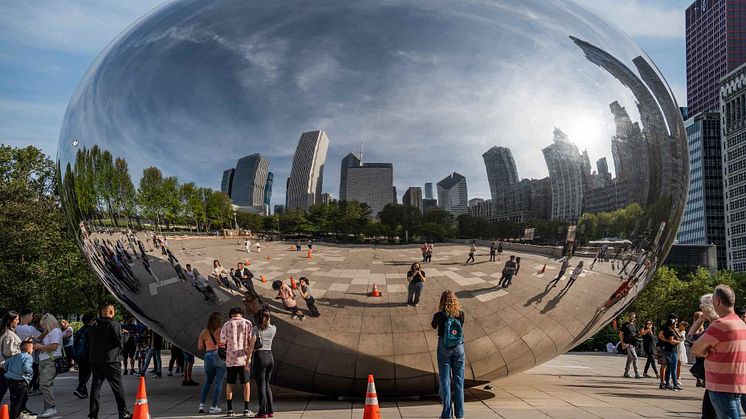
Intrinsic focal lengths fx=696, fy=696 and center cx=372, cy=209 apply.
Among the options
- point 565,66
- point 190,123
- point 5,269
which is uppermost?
point 565,66

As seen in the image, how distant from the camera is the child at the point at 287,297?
8289 millimetres

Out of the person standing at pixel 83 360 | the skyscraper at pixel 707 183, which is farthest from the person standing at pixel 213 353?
the skyscraper at pixel 707 183

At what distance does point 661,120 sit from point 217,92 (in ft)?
18.9

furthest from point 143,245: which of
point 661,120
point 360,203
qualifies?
point 661,120

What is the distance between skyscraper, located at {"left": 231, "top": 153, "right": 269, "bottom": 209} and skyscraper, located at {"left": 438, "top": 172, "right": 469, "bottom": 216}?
6.86 ft

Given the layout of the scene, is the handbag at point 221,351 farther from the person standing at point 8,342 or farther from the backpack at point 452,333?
the backpack at point 452,333

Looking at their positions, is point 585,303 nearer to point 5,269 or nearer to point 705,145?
point 5,269

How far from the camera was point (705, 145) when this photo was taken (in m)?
134

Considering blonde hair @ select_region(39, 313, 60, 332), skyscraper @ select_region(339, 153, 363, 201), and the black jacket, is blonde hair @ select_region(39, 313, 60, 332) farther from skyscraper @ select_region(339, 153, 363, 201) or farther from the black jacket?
skyscraper @ select_region(339, 153, 363, 201)

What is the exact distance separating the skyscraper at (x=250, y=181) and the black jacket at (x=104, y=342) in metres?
2.46

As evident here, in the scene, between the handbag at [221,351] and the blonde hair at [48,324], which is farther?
the blonde hair at [48,324]

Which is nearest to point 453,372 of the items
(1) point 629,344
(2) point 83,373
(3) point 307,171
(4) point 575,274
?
(4) point 575,274

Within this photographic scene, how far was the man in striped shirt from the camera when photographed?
238 inches

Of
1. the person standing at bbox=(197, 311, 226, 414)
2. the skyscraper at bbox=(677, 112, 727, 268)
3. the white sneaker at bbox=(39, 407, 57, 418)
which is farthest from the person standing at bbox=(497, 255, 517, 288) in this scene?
the skyscraper at bbox=(677, 112, 727, 268)
